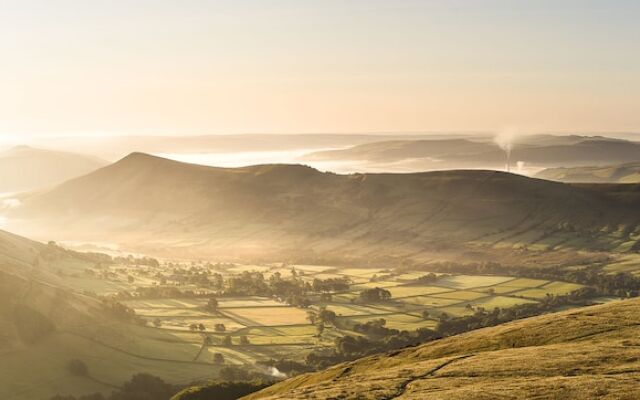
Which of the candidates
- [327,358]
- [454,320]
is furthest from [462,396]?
[454,320]

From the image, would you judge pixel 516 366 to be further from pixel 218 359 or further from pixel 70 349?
pixel 70 349

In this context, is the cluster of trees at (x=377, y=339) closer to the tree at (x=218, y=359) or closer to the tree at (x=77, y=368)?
the tree at (x=218, y=359)

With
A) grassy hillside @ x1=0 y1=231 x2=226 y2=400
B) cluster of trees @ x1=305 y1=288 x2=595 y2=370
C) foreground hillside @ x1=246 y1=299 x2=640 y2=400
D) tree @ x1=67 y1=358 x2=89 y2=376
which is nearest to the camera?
foreground hillside @ x1=246 y1=299 x2=640 y2=400

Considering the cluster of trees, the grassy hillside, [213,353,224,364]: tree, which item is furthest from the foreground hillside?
the grassy hillside

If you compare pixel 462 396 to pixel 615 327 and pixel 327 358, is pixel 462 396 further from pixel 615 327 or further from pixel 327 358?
pixel 327 358

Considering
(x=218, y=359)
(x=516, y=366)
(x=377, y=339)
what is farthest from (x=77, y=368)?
(x=516, y=366)

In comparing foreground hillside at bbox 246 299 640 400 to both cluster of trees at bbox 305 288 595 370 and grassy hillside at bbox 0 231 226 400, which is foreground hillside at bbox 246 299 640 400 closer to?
cluster of trees at bbox 305 288 595 370
